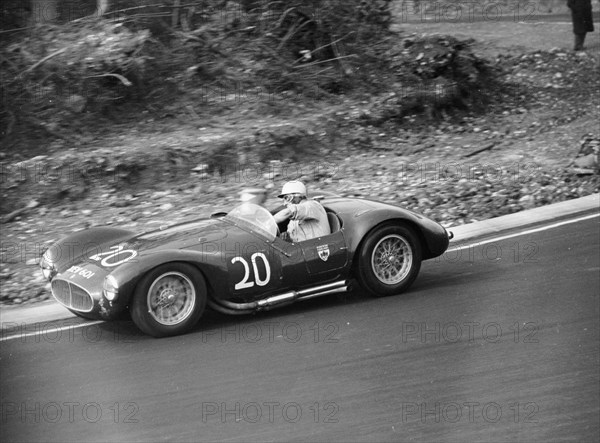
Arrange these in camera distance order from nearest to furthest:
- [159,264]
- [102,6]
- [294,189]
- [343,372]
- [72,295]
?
[343,372] → [159,264] → [72,295] → [294,189] → [102,6]

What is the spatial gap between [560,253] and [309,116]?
6.54 meters

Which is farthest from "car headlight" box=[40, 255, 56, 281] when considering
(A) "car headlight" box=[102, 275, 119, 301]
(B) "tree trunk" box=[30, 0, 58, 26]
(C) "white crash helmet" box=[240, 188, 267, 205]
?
(B) "tree trunk" box=[30, 0, 58, 26]

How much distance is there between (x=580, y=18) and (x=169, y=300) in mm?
15727

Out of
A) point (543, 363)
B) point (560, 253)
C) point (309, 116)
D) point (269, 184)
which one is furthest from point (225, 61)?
point (543, 363)

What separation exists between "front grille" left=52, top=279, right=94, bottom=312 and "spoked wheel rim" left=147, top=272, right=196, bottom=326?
0.53m

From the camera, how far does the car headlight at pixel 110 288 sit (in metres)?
7.54

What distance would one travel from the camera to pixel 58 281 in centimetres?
810

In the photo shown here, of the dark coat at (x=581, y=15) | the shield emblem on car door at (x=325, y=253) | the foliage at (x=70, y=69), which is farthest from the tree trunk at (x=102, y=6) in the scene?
the dark coat at (x=581, y=15)

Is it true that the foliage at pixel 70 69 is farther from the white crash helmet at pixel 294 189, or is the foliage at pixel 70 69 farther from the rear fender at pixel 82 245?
the white crash helmet at pixel 294 189

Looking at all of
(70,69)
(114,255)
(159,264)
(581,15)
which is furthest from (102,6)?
(581,15)

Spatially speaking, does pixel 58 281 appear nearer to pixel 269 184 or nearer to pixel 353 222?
pixel 353 222

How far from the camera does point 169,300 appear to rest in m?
7.84

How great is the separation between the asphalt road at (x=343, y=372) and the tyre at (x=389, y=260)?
6.8 inches

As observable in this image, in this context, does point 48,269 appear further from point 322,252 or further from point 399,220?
point 399,220
